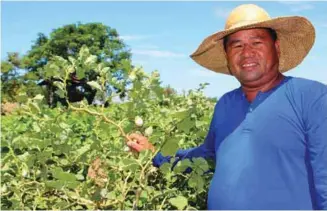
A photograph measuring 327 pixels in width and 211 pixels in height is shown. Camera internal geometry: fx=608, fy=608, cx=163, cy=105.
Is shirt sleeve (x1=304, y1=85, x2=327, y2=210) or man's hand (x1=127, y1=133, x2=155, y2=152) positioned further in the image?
shirt sleeve (x1=304, y1=85, x2=327, y2=210)

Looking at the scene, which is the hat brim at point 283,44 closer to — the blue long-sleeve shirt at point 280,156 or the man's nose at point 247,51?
the man's nose at point 247,51

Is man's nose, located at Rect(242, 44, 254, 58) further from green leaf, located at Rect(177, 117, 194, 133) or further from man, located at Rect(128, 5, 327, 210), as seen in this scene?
green leaf, located at Rect(177, 117, 194, 133)

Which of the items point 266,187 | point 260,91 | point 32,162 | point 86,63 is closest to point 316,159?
point 266,187

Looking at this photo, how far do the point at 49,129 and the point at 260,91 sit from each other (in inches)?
34.0

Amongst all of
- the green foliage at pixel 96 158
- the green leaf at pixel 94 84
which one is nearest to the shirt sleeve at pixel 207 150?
the green foliage at pixel 96 158

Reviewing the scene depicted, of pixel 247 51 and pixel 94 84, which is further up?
pixel 247 51

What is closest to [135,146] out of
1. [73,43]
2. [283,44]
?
[283,44]

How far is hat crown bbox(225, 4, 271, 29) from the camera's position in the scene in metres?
2.59

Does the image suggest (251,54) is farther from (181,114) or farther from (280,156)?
(181,114)

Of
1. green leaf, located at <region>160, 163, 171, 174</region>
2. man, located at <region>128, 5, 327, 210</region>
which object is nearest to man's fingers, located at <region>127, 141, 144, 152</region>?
man, located at <region>128, 5, 327, 210</region>

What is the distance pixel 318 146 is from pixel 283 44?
686 mm

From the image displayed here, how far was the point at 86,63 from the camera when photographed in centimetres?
217

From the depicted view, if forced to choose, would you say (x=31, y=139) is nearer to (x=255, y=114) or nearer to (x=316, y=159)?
(x=255, y=114)

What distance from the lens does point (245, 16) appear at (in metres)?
2.63
